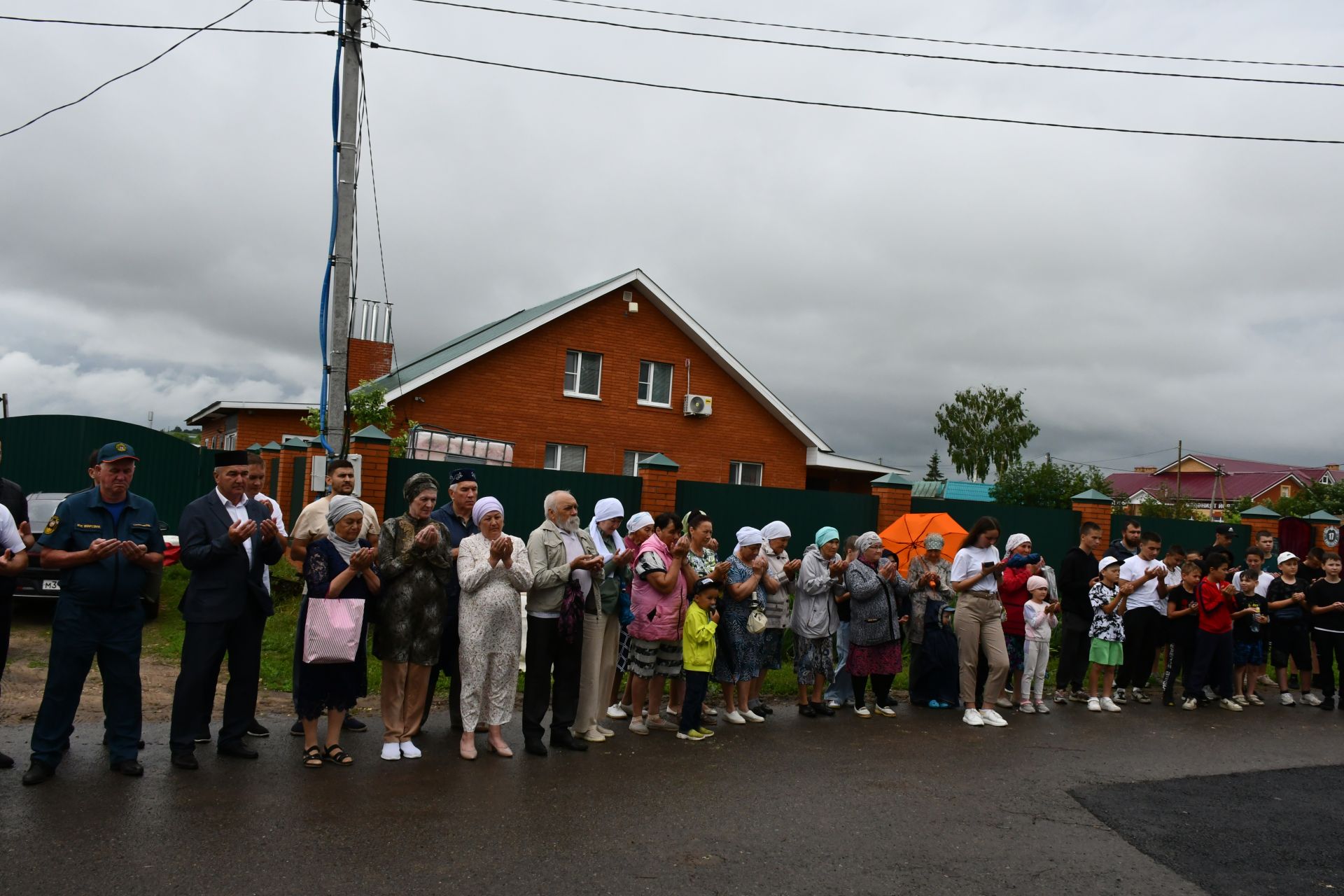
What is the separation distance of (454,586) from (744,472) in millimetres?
20679

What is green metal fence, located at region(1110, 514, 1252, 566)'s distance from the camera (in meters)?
16.9

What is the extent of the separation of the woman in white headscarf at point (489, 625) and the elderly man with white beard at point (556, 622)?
0.67ft

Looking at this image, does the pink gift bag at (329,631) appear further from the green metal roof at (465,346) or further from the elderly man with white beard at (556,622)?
the green metal roof at (465,346)

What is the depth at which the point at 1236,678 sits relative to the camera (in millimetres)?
10938

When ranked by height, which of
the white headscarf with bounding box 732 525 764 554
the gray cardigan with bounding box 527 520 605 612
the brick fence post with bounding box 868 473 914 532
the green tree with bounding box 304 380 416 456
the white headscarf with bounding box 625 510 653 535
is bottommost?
the gray cardigan with bounding box 527 520 605 612

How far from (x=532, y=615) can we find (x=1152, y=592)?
22.3 ft

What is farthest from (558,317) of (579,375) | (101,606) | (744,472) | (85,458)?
(101,606)

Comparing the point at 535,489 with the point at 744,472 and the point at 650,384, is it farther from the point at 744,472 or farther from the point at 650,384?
the point at 744,472

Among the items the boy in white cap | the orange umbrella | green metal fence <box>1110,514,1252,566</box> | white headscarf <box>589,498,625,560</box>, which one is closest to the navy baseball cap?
white headscarf <box>589,498,625,560</box>

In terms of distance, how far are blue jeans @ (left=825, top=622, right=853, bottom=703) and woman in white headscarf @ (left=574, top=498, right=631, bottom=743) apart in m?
2.59

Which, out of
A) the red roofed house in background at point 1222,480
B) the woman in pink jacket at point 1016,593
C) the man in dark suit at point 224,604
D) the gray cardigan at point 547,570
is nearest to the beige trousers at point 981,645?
the woman in pink jacket at point 1016,593

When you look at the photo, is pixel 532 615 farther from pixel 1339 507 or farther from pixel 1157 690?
pixel 1339 507

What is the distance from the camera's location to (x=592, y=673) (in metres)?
7.13

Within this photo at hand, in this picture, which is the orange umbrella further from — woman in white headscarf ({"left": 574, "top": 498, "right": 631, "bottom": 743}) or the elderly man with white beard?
the elderly man with white beard
